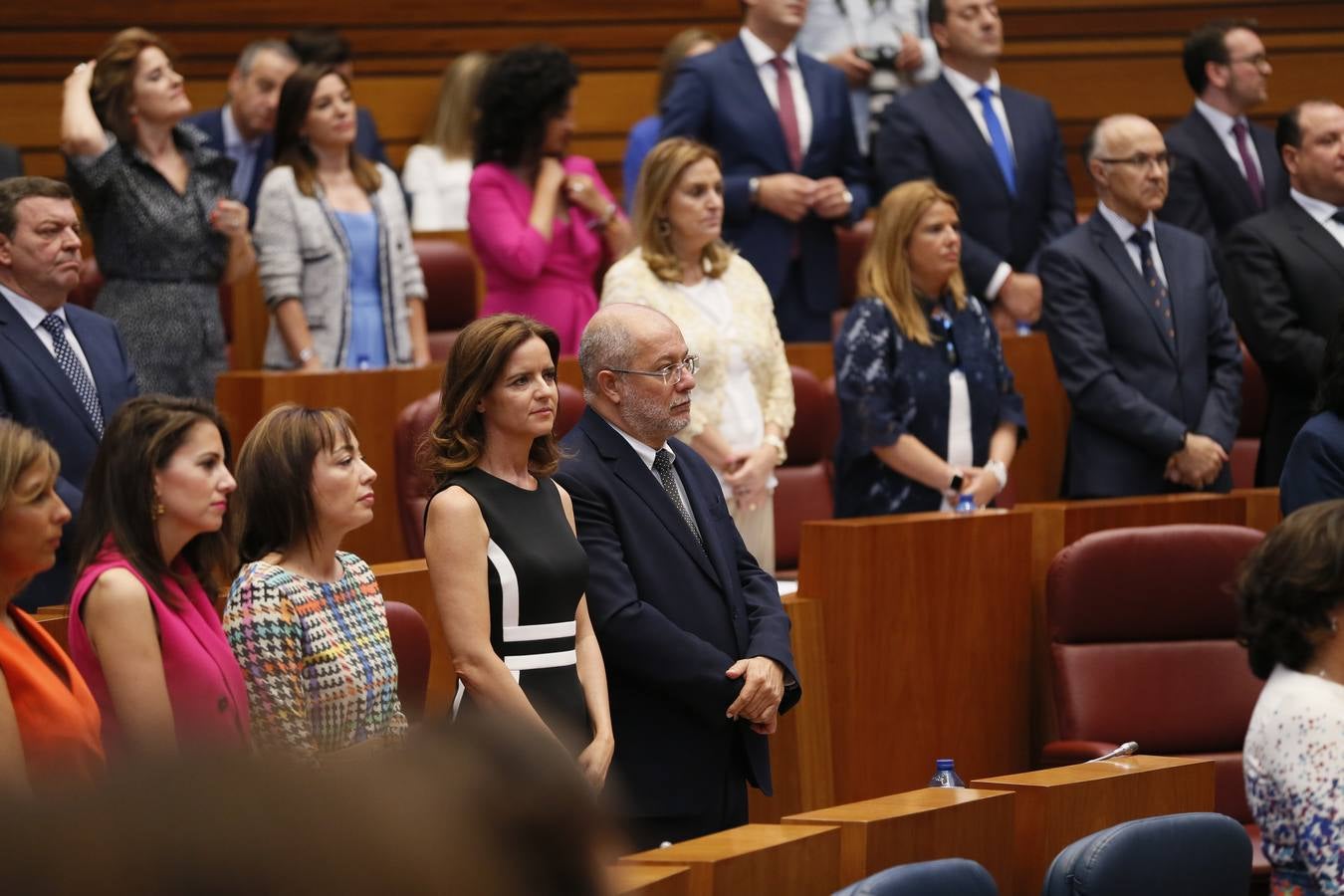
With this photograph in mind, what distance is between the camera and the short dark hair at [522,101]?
12.7 ft

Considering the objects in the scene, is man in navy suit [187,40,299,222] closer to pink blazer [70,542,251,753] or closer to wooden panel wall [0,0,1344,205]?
wooden panel wall [0,0,1344,205]

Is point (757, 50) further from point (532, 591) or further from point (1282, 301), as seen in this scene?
point (532, 591)

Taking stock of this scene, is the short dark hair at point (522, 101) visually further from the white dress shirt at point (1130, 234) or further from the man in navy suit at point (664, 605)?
the man in navy suit at point (664, 605)

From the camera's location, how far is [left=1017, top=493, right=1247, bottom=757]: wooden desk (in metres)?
3.18

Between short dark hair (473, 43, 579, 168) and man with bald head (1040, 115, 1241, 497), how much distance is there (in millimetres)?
1114

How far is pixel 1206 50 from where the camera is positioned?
14.5ft

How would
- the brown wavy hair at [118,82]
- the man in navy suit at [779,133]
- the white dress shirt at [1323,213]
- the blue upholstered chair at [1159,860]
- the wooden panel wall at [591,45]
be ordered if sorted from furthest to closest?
the wooden panel wall at [591,45] → the man in navy suit at [779,133] → the white dress shirt at [1323,213] → the brown wavy hair at [118,82] → the blue upholstered chair at [1159,860]

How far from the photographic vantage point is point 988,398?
3.40 metres

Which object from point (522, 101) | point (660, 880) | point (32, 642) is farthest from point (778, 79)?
point (660, 880)

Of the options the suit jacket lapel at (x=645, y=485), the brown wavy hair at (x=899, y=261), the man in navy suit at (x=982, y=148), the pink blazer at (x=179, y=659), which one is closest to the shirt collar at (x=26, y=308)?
the pink blazer at (x=179, y=659)

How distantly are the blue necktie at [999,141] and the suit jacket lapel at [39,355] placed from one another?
2.33 meters

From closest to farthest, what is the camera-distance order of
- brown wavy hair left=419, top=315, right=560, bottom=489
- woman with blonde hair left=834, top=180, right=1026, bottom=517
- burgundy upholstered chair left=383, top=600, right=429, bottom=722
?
brown wavy hair left=419, top=315, right=560, bottom=489 → burgundy upholstered chair left=383, top=600, right=429, bottom=722 → woman with blonde hair left=834, top=180, right=1026, bottom=517

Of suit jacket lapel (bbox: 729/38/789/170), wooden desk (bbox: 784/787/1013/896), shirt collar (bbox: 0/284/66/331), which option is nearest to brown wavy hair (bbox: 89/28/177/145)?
shirt collar (bbox: 0/284/66/331)

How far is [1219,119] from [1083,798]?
8.63 ft
